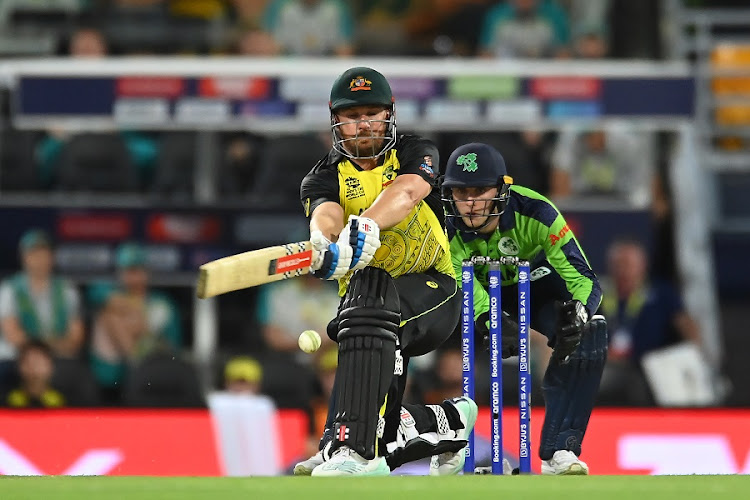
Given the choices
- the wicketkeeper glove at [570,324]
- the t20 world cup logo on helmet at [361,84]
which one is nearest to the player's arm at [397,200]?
the t20 world cup logo on helmet at [361,84]

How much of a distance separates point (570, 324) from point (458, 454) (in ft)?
2.84

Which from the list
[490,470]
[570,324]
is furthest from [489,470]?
[570,324]

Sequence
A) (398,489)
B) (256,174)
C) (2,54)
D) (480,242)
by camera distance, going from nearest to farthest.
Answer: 1. (398,489)
2. (480,242)
3. (256,174)
4. (2,54)

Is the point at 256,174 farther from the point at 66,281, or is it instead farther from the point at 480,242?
the point at 480,242

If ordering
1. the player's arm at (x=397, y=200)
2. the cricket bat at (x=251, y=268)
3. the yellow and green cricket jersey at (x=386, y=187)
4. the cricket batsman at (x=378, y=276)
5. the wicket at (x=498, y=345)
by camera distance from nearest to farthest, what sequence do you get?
the cricket bat at (x=251, y=268)
the cricket batsman at (x=378, y=276)
the player's arm at (x=397, y=200)
the yellow and green cricket jersey at (x=386, y=187)
the wicket at (x=498, y=345)

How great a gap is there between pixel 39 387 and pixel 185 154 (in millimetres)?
2859

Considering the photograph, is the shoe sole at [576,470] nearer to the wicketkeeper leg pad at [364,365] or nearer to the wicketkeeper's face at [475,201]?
the wicketkeeper leg pad at [364,365]

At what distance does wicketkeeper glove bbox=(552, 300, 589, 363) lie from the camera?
756cm

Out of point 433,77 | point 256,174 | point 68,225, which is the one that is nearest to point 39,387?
point 68,225

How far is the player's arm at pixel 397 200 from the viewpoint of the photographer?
6.99m

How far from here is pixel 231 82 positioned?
12.7 meters

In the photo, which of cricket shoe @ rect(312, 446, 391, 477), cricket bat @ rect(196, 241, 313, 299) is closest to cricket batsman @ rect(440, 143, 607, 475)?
cricket shoe @ rect(312, 446, 391, 477)

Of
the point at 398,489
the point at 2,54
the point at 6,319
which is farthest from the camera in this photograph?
the point at 2,54

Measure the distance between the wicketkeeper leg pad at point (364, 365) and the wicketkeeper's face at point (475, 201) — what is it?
87 centimetres
